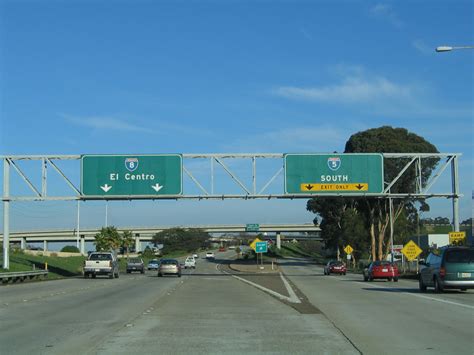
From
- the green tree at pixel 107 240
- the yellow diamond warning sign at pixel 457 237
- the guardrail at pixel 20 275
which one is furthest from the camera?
the green tree at pixel 107 240

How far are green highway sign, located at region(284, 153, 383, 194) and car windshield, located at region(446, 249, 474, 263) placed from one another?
59.0ft

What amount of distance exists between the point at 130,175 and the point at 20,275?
930 cm

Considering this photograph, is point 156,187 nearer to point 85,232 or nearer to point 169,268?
point 169,268

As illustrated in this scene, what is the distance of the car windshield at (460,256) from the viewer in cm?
2461

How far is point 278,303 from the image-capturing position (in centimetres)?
2186

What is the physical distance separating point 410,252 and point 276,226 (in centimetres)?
10564

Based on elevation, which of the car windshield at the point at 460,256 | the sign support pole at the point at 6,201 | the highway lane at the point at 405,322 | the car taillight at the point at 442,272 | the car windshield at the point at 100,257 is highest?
the sign support pole at the point at 6,201

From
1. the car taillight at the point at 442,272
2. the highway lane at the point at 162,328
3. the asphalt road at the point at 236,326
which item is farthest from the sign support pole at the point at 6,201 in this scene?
the car taillight at the point at 442,272

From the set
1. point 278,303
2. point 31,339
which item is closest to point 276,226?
point 278,303

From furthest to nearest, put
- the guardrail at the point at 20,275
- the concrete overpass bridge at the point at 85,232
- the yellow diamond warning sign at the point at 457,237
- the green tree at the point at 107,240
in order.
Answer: the concrete overpass bridge at the point at 85,232 < the green tree at the point at 107,240 < the yellow diamond warning sign at the point at 457,237 < the guardrail at the point at 20,275

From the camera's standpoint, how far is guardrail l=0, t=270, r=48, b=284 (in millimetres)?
37472

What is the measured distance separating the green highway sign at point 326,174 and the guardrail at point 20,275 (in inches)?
701

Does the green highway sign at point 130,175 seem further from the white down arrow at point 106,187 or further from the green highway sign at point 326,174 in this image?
the green highway sign at point 326,174

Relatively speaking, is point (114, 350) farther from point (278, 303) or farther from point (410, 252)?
point (410, 252)
